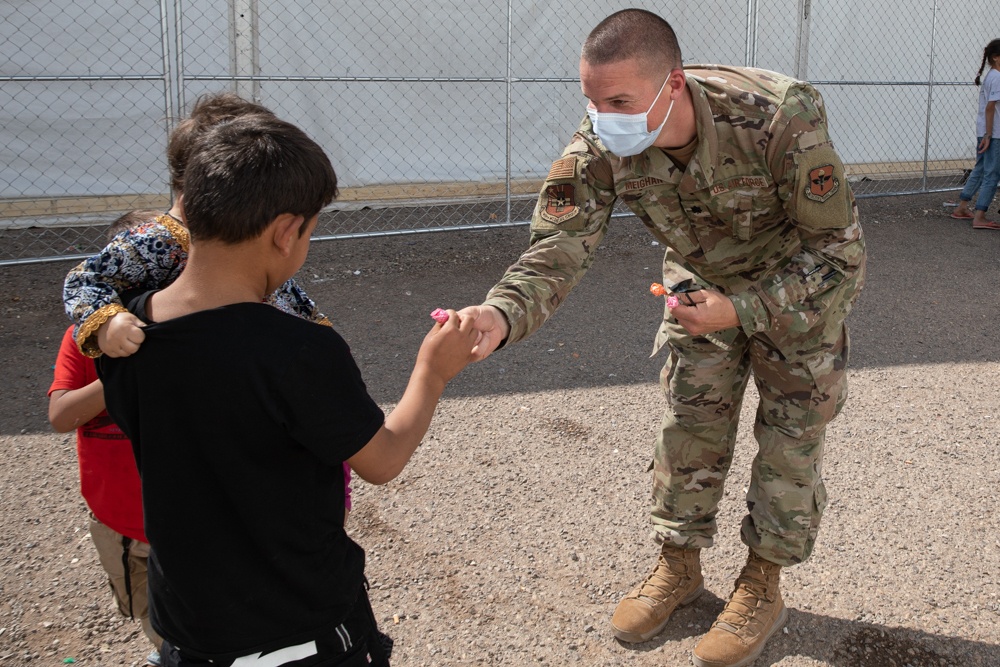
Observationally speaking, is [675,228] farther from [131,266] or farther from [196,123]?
[131,266]

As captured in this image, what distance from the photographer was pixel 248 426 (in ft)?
4.98

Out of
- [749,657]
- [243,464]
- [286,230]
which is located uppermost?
[286,230]

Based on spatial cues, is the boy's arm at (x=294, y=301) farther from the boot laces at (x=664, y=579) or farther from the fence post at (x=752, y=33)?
the fence post at (x=752, y=33)

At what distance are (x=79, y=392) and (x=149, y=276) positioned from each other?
0.33m

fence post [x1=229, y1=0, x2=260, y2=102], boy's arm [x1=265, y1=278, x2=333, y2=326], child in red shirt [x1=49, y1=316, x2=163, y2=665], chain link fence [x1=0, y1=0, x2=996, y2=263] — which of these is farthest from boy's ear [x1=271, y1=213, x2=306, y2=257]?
fence post [x1=229, y1=0, x2=260, y2=102]

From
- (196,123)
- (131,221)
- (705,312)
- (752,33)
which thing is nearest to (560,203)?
(705,312)

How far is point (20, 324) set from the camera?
5.55m

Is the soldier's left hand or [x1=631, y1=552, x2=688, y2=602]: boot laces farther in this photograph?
[x1=631, y1=552, x2=688, y2=602]: boot laces

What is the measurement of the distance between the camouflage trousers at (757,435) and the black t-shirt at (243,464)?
143cm

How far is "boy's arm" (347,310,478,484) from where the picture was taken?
5.31 feet

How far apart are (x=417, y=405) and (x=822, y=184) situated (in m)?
1.27

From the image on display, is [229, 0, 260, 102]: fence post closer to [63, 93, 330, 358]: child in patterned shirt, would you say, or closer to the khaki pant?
[63, 93, 330, 358]: child in patterned shirt

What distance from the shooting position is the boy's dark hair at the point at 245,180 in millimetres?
1521

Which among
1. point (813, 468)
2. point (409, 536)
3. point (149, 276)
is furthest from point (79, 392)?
point (813, 468)
